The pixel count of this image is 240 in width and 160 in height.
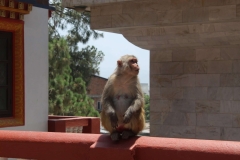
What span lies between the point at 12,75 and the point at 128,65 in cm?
391

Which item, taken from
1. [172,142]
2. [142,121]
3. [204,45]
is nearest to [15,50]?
[204,45]

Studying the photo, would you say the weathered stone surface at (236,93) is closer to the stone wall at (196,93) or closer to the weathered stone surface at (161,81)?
the stone wall at (196,93)

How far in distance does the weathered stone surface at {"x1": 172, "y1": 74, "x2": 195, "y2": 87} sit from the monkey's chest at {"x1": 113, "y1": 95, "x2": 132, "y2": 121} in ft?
15.2

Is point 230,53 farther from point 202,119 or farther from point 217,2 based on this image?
point 217,2

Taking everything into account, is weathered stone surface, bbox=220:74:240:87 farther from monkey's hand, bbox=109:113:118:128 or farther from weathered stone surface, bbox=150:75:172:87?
monkey's hand, bbox=109:113:118:128

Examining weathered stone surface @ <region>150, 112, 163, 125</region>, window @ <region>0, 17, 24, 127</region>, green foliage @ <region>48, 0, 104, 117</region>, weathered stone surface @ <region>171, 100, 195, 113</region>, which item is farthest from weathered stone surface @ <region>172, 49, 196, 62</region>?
green foliage @ <region>48, 0, 104, 117</region>

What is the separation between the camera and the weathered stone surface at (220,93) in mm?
7805

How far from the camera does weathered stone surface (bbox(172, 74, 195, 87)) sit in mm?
8148

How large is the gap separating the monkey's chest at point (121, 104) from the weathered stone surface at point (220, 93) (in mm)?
4481

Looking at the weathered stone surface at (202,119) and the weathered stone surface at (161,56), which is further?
the weathered stone surface at (161,56)

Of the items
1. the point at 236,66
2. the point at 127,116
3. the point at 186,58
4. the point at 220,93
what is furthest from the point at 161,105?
the point at 127,116

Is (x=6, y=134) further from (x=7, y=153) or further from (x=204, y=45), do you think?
(x=204, y=45)

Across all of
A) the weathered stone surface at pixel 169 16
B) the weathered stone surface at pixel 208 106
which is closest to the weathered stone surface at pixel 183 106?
the weathered stone surface at pixel 208 106

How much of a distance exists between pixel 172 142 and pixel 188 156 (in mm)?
154
